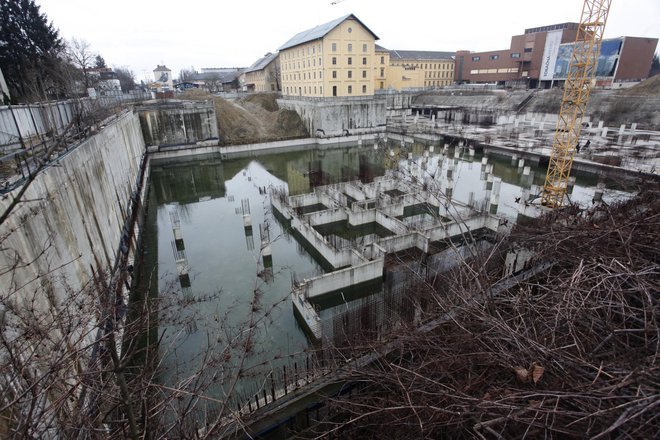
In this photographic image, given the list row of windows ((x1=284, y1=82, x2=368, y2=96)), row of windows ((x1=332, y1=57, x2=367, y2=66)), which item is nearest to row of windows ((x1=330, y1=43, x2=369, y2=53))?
row of windows ((x1=332, y1=57, x2=367, y2=66))

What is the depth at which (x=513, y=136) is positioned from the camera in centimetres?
3112

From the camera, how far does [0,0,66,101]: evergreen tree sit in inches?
787

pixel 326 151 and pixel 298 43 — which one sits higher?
pixel 298 43

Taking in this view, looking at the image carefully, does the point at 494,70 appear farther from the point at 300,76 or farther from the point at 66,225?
the point at 66,225

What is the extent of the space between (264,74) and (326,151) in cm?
2961

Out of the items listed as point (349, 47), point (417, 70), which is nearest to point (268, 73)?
point (349, 47)

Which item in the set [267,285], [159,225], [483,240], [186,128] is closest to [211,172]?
[186,128]

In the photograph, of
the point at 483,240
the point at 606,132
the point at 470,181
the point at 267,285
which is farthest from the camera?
the point at 606,132

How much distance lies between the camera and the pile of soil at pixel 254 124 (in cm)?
3372

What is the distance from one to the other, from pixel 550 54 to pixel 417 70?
17505 mm

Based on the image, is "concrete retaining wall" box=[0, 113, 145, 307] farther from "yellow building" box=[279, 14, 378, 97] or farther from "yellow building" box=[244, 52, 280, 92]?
"yellow building" box=[244, 52, 280, 92]

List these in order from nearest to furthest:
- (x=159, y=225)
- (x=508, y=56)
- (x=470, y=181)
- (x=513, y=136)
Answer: (x=159, y=225)
(x=470, y=181)
(x=513, y=136)
(x=508, y=56)

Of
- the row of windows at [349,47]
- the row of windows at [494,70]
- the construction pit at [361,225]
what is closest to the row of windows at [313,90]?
the row of windows at [349,47]

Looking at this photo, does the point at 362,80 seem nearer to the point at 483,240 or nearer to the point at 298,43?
the point at 298,43
